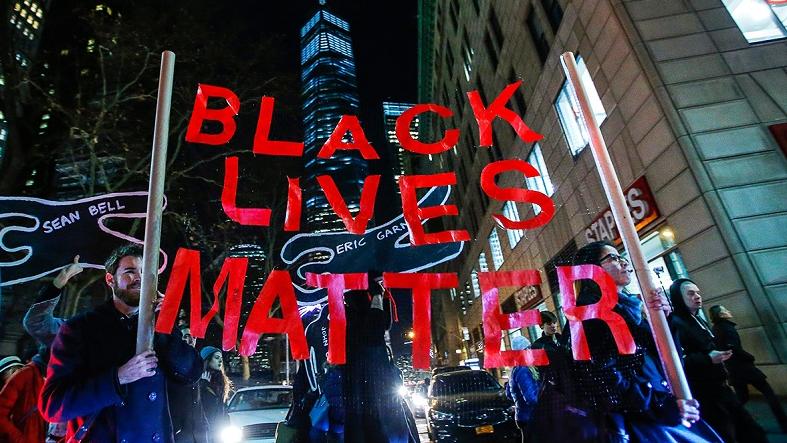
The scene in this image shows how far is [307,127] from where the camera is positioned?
271 feet

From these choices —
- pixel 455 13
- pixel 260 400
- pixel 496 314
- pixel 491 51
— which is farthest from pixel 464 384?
pixel 455 13

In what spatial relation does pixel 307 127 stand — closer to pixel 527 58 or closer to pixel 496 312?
pixel 527 58

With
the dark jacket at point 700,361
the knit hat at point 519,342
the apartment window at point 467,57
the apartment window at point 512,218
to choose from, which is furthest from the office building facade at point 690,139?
the apartment window at point 467,57

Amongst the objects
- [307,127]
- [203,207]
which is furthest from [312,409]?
[307,127]

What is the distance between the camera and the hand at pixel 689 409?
2312mm

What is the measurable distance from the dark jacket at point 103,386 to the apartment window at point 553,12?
1374 cm

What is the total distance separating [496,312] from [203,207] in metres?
19.4

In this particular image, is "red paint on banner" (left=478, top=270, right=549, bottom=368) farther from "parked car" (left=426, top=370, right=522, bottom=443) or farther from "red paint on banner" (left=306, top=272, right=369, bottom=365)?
"parked car" (left=426, top=370, right=522, bottom=443)

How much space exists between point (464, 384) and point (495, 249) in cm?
1528

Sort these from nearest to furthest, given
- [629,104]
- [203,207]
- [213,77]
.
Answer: [629,104] → [213,77] → [203,207]

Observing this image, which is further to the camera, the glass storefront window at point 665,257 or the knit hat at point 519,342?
the glass storefront window at point 665,257

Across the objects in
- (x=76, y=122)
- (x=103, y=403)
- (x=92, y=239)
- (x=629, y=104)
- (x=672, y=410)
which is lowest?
(x=672, y=410)

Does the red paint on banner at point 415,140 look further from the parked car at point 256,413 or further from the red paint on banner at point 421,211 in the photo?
the parked car at point 256,413

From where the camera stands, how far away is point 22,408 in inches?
160
